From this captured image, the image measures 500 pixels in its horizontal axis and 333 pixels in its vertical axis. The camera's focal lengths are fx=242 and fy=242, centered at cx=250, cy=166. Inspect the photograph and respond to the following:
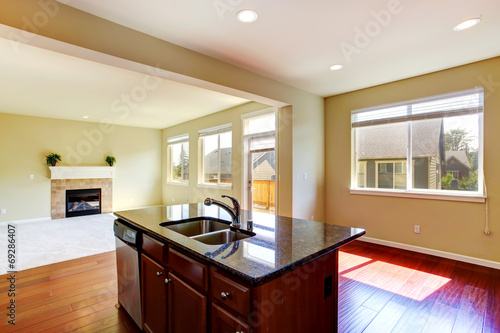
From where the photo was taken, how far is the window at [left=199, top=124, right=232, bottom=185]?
5.93 metres

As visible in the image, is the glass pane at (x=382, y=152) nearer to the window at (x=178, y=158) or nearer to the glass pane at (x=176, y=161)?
the window at (x=178, y=158)

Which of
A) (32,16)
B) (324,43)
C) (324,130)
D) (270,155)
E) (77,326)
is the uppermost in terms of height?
(324,43)

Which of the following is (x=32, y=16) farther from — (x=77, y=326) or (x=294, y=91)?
(x=294, y=91)

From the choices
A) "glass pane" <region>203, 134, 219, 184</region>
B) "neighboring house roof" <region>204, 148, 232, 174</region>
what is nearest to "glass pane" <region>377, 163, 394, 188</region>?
"neighboring house roof" <region>204, 148, 232, 174</region>

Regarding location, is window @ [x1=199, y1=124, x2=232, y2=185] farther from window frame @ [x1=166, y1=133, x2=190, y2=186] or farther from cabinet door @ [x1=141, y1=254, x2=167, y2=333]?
cabinet door @ [x1=141, y1=254, x2=167, y2=333]

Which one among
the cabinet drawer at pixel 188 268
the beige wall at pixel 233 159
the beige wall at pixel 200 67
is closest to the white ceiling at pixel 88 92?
the beige wall at pixel 233 159

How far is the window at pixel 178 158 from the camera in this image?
7.50m

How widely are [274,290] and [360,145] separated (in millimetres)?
3992

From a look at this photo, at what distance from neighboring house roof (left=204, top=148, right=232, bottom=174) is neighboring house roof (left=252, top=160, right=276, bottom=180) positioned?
0.83 meters

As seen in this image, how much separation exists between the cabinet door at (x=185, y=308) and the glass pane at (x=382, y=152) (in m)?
3.84

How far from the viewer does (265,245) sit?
4.40 ft

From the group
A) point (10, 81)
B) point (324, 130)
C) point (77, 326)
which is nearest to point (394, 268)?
point (324, 130)

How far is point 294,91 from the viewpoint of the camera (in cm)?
422

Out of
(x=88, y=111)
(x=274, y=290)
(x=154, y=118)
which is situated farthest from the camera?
(x=154, y=118)
